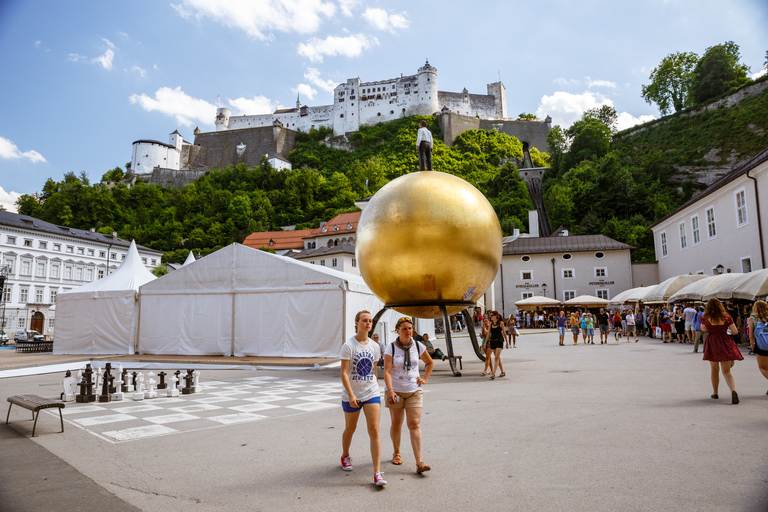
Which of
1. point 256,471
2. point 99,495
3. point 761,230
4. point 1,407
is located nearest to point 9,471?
point 99,495

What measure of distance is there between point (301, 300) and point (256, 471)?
12.2 m

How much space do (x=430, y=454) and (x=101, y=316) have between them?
19.4 meters

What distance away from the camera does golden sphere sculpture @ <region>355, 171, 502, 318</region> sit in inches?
364

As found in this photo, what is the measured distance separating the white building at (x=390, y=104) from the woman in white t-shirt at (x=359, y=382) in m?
120

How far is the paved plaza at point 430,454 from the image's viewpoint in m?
4.16

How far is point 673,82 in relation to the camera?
262 feet

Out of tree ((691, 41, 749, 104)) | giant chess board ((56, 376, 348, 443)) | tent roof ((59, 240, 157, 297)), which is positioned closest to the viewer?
giant chess board ((56, 376, 348, 443))

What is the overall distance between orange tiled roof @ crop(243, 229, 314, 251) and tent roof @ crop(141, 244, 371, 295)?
5779 cm

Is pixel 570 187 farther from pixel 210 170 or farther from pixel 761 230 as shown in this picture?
pixel 210 170

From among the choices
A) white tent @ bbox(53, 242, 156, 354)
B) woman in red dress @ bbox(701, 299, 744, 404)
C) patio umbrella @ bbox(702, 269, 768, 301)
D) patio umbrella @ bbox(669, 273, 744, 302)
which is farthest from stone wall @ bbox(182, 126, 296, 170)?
woman in red dress @ bbox(701, 299, 744, 404)

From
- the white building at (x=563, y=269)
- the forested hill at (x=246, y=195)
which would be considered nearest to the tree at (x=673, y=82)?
the forested hill at (x=246, y=195)

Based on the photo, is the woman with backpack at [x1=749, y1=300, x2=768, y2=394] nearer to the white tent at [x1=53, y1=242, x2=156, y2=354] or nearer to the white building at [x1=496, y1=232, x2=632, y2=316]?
the white tent at [x1=53, y1=242, x2=156, y2=354]

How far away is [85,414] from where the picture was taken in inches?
328

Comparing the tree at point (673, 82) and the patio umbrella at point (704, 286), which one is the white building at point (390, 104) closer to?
the tree at point (673, 82)
